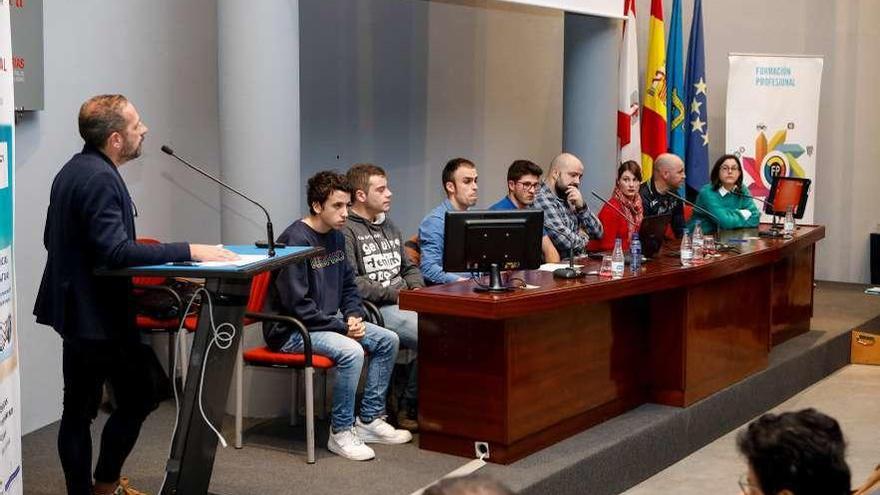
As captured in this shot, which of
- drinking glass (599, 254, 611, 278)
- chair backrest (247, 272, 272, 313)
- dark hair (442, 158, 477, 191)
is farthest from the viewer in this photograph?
dark hair (442, 158, 477, 191)

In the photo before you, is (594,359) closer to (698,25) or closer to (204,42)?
(204,42)

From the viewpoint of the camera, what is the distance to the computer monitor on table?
Result: 4.30m

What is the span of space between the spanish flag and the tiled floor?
226cm

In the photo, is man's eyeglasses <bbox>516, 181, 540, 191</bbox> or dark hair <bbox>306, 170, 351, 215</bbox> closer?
dark hair <bbox>306, 170, 351, 215</bbox>

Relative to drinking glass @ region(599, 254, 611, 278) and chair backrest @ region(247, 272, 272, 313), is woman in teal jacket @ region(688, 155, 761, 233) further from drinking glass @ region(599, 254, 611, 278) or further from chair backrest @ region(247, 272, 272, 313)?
chair backrest @ region(247, 272, 272, 313)

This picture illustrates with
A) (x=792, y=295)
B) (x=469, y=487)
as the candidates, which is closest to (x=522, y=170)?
(x=792, y=295)

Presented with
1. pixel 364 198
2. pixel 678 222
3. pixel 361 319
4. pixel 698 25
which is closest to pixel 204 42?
pixel 364 198

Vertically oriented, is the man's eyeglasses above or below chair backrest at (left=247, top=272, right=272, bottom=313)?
above

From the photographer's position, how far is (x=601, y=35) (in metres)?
7.62

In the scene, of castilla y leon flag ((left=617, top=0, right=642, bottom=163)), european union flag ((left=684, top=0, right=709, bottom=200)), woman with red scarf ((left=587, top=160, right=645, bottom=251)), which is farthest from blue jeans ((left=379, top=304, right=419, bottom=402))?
european union flag ((left=684, top=0, right=709, bottom=200))

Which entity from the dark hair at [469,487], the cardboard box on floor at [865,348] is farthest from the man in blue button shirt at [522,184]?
the dark hair at [469,487]

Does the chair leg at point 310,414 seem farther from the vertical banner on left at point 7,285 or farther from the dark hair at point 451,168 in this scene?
the vertical banner on left at point 7,285

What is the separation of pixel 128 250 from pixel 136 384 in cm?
52

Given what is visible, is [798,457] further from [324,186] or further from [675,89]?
[675,89]
